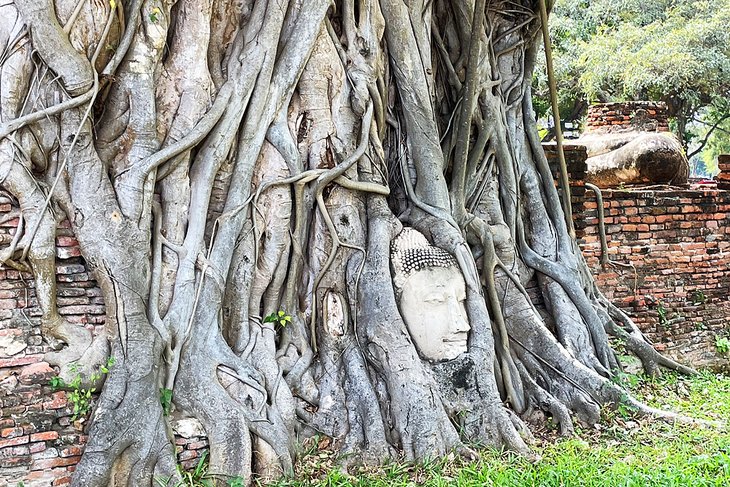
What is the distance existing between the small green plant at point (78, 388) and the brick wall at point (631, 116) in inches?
304

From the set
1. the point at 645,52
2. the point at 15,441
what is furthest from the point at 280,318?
the point at 645,52

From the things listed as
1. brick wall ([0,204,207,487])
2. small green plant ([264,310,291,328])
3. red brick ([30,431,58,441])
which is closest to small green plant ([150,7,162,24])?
brick wall ([0,204,207,487])

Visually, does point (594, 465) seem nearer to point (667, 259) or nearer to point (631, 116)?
point (667, 259)

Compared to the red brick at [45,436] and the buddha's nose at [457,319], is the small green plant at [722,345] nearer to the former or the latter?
the buddha's nose at [457,319]

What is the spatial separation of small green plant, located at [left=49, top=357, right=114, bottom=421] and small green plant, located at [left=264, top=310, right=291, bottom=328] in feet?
2.89

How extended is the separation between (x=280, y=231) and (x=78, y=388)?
1.25 metres

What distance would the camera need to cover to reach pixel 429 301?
4.30 m

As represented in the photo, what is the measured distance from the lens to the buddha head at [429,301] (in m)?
4.28

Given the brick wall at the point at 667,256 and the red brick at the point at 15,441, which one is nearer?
the red brick at the point at 15,441

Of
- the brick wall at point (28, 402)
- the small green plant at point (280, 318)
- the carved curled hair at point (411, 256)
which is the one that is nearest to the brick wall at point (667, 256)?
the carved curled hair at point (411, 256)

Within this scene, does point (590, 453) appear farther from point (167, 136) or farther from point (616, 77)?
point (616, 77)

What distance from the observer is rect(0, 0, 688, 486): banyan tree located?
3.41 m

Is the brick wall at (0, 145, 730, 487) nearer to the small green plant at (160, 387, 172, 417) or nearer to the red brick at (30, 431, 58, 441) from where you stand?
the small green plant at (160, 387, 172, 417)

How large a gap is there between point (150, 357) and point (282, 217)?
40.6 inches
